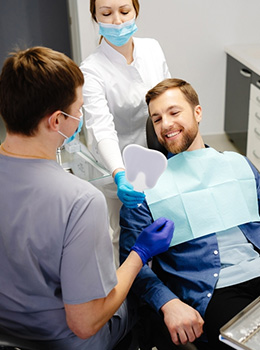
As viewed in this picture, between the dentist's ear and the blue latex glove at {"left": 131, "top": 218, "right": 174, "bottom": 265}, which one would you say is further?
the dentist's ear

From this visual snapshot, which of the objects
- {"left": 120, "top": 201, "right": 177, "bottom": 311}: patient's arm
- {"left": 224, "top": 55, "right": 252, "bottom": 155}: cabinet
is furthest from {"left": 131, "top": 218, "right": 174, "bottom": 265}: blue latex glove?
{"left": 224, "top": 55, "right": 252, "bottom": 155}: cabinet

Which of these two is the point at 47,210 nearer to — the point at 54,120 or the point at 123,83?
the point at 54,120

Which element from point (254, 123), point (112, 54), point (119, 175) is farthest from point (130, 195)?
point (254, 123)

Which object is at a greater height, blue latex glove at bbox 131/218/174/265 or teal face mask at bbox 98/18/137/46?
teal face mask at bbox 98/18/137/46

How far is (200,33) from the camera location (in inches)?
140

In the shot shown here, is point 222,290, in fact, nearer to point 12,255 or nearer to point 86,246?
point 86,246

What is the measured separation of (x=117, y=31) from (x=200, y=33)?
5.81 ft

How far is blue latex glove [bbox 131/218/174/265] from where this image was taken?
1.41m

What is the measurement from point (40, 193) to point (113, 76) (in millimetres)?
1043

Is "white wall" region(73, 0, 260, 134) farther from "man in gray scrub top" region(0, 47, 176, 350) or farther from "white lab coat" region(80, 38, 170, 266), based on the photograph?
"man in gray scrub top" region(0, 47, 176, 350)

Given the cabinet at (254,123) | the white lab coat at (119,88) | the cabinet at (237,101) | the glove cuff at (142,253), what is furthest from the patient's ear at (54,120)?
the cabinet at (237,101)

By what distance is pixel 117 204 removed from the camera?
87.0 inches

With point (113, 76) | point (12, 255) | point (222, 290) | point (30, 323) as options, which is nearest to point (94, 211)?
point (12, 255)

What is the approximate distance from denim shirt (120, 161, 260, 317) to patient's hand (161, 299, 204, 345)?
0.04 m
